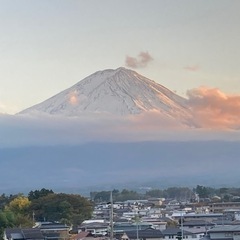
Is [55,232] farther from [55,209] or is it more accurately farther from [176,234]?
[55,209]

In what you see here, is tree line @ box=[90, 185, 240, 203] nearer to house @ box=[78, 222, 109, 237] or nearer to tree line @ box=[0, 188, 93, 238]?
tree line @ box=[0, 188, 93, 238]

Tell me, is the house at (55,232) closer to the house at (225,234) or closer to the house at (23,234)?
the house at (23,234)

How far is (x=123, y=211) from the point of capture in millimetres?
67000

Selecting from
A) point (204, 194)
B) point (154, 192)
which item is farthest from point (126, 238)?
point (154, 192)

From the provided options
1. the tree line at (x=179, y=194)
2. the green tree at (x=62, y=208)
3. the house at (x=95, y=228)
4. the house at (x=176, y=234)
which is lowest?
the house at (x=176, y=234)

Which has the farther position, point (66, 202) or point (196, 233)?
point (66, 202)

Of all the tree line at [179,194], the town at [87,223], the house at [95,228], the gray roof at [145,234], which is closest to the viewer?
the town at [87,223]

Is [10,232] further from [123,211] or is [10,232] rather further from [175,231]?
[123,211]

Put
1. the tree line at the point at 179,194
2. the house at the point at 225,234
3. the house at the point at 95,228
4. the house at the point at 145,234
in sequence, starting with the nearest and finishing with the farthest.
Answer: the house at the point at 225,234 < the house at the point at 145,234 < the house at the point at 95,228 < the tree line at the point at 179,194

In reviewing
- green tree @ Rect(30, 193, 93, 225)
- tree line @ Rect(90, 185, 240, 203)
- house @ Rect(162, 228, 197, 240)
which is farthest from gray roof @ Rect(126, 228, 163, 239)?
tree line @ Rect(90, 185, 240, 203)

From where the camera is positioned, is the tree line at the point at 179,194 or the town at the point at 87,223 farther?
the tree line at the point at 179,194

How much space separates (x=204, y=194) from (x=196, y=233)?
53.3m

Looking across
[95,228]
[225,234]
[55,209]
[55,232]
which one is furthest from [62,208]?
[225,234]

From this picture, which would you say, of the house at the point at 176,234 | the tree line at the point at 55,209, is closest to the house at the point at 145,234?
the house at the point at 176,234
